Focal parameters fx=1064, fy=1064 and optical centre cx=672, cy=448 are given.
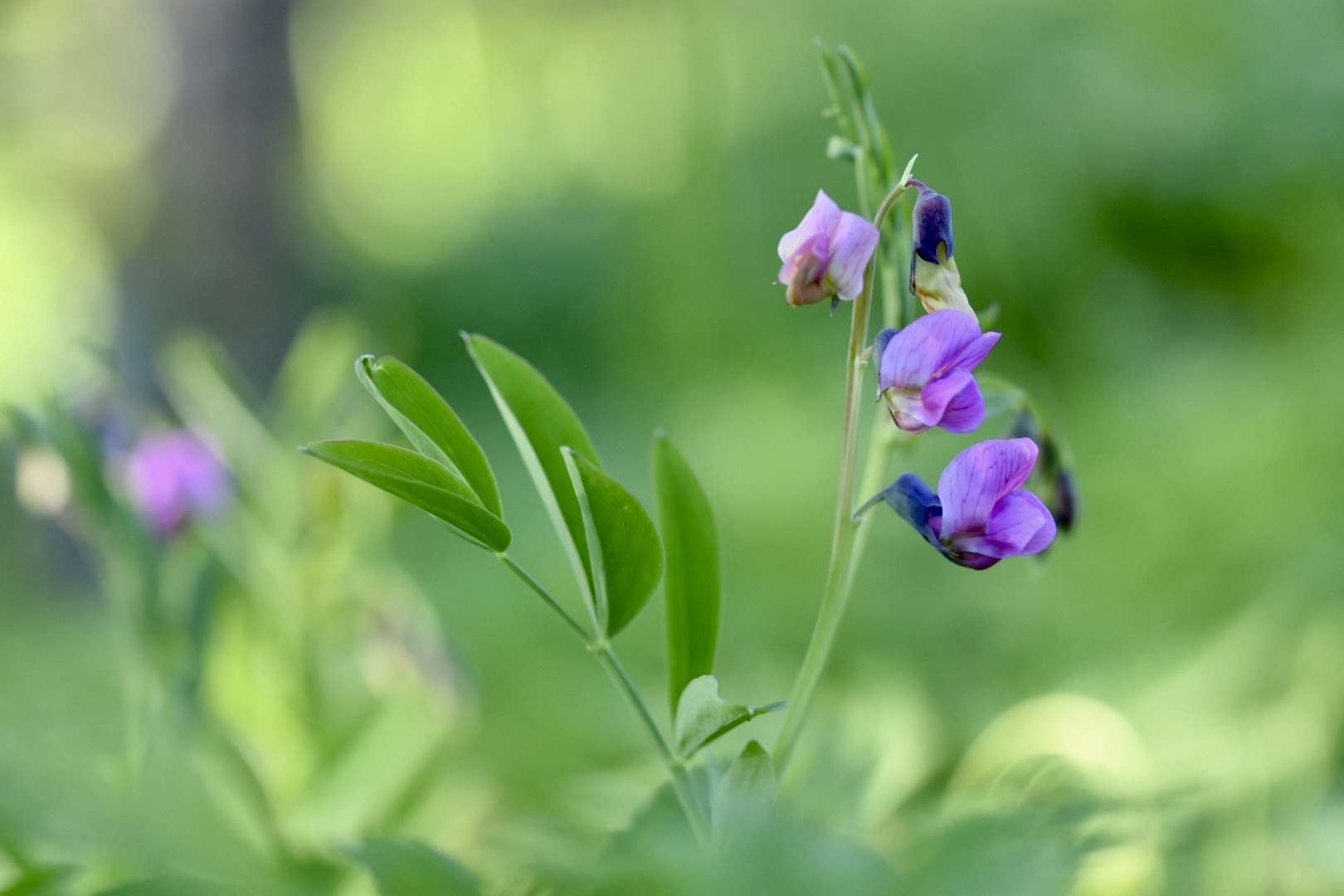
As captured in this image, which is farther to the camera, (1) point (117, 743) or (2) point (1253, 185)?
(2) point (1253, 185)

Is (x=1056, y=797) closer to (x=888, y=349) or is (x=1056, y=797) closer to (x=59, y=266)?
(x=888, y=349)

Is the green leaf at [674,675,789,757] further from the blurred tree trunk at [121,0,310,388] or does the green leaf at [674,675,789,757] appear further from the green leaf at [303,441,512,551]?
the blurred tree trunk at [121,0,310,388]

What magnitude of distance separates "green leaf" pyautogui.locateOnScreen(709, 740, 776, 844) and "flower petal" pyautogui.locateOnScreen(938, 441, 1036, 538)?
82 millimetres

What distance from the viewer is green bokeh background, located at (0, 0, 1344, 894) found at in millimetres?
639

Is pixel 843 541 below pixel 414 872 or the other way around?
the other way around

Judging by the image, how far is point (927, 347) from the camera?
0.28 metres

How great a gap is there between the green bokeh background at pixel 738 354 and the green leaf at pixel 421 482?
0.29 feet

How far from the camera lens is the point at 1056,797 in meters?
0.33

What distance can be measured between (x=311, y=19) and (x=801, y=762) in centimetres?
320

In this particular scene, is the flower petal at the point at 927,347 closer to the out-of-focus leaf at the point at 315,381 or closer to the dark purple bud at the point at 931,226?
the dark purple bud at the point at 931,226

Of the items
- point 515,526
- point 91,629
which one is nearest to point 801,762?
point 91,629

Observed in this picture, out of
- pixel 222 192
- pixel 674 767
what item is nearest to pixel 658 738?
pixel 674 767

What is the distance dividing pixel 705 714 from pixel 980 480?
0.10 metres

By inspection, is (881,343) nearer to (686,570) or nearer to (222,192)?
(686,570)
